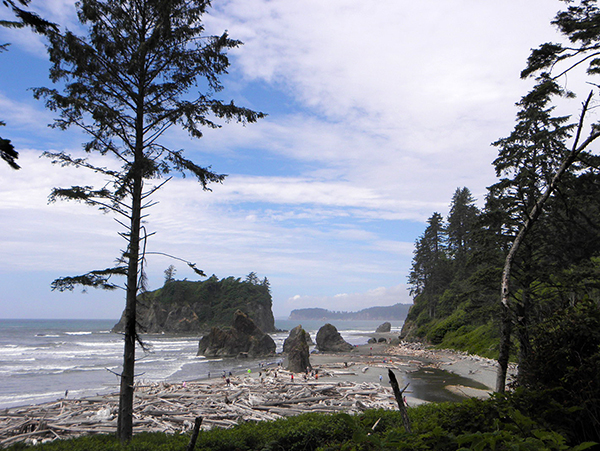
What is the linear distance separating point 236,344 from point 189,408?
1572 inches

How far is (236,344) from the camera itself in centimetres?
5231

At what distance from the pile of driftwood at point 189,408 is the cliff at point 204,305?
104487 mm

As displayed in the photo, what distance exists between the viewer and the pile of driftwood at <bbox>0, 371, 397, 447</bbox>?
11391 millimetres

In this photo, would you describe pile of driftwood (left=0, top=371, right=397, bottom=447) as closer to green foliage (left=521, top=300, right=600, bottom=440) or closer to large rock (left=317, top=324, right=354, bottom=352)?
green foliage (left=521, top=300, right=600, bottom=440)

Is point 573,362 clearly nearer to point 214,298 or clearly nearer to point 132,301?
point 132,301

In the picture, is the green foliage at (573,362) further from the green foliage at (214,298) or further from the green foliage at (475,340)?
the green foliage at (214,298)

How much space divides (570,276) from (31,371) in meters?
46.1

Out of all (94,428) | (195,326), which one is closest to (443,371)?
(94,428)

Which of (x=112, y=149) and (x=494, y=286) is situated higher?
(x=112, y=149)

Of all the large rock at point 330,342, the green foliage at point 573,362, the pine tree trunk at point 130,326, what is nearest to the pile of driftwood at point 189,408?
the pine tree trunk at point 130,326

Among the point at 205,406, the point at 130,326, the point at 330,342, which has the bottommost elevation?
the point at 330,342

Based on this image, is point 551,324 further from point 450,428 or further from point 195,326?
point 195,326

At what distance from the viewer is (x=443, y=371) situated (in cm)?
2981

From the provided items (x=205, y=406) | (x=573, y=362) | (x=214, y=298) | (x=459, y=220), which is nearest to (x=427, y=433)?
(x=573, y=362)
